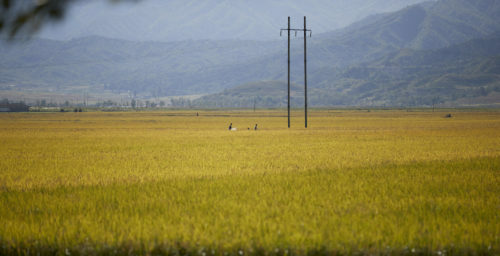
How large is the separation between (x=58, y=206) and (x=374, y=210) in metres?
6.63

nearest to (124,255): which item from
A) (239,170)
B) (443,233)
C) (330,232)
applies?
(330,232)

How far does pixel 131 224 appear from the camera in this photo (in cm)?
896

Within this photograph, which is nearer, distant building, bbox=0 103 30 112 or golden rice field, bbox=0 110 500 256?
golden rice field, bbox=0 110 500 256

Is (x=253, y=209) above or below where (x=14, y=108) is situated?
above

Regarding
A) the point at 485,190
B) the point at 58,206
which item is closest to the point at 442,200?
the point at 485,190

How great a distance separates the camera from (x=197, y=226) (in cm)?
872

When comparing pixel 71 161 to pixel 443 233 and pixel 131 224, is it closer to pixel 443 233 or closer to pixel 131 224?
pixel 131 224

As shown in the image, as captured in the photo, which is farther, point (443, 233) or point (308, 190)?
point (308, 190)

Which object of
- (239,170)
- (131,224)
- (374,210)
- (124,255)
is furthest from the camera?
(239,170)

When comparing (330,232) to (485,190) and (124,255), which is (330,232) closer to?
(124,255)

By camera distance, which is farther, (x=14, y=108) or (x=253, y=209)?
(x=14, y=108)

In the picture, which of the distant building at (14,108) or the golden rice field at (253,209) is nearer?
the golden rice field at (253,209)

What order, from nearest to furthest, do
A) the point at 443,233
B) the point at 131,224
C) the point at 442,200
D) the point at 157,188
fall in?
the point at 443,233, the point at 131,224, the point at 442,200, the point at 157,188

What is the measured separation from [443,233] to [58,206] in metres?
7.70
